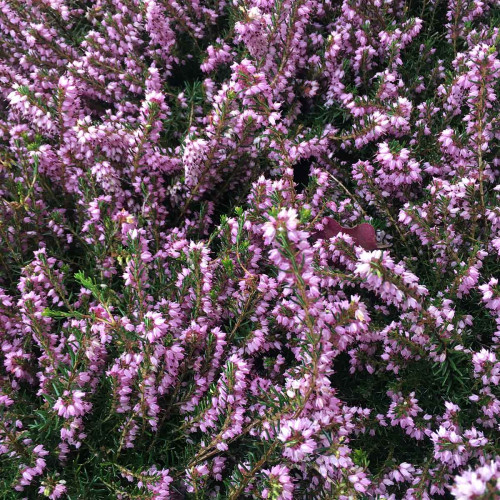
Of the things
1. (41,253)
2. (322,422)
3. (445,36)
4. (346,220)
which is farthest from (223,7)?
(322,422)

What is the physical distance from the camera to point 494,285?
6.89 feet

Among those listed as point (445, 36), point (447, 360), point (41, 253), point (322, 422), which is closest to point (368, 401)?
point (447, 360)

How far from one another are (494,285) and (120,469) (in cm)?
182

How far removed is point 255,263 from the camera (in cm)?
242

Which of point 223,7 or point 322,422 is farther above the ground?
point 223,7

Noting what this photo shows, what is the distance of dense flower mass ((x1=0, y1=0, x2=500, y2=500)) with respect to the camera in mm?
1928

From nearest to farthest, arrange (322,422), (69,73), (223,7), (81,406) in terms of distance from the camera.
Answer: (322,422) < (81,406) < (69,73) < (223,7)

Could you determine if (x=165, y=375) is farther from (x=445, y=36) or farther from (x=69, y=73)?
(x=445, y=36)

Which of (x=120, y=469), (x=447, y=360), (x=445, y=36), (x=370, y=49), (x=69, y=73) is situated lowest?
(x=120, y=469)

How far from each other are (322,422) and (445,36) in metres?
2.83

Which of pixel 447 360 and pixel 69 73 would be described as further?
pixel 69 73

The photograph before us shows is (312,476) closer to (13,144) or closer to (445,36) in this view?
(13,144)

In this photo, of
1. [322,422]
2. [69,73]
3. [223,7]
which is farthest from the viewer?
[223,7]

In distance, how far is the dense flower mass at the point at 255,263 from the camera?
1.93 metres
